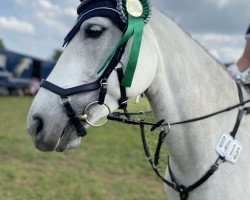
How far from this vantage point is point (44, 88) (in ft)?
6.82

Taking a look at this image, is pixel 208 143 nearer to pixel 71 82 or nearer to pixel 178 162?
pixel 178 162

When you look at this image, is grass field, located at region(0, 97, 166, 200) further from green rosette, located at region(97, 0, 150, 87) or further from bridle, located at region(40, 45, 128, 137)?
green rosette, located at region(97, 0, 150, 87)

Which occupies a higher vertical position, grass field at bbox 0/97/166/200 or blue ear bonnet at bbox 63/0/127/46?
blue ear bonnet at bbox 63/0/127/46

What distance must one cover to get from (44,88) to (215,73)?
119 centimetres

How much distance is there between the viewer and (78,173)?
7555 mm

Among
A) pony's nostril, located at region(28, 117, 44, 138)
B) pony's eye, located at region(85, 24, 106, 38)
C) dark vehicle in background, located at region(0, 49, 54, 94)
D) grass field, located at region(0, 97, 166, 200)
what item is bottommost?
dark vehicle in background, located at region(0, 49, 54, 94)

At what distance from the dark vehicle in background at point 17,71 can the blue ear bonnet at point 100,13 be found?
1204 inches

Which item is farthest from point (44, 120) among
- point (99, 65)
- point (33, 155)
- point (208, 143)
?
point (33, 155)

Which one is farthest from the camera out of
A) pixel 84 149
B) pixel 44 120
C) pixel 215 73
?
pixel 84 149

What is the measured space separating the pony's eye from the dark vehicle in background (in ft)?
101

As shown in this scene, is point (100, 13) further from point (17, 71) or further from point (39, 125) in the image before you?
point (17, 71)

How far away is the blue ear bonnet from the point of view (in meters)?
2.16

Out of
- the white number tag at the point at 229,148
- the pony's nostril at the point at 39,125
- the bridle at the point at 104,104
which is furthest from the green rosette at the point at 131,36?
the white number tag at the point at 229,148

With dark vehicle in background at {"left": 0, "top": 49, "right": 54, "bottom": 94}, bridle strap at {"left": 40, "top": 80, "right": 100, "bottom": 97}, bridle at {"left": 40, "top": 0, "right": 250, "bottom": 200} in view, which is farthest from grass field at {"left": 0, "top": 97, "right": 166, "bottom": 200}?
dark vehicle in background at {"left": 0, "top": 49, "right": 54, "bottom": 94}
